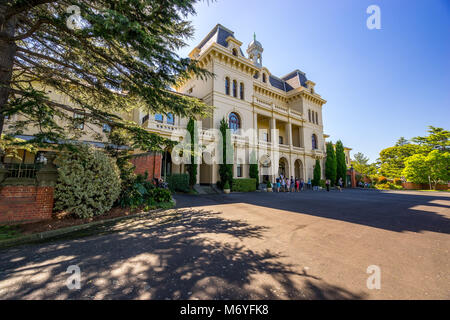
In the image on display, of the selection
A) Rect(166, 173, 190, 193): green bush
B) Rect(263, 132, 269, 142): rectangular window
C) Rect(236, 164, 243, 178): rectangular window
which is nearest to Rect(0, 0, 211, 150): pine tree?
Answer: Rect(166, 173, 190, 193): green bush

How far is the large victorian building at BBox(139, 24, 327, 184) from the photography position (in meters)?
19.5

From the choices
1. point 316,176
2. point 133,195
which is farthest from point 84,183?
point 316,176

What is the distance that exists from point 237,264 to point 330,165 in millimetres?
30651

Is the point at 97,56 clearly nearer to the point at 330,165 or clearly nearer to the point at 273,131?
the point at 273,131

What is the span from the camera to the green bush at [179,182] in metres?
15.8

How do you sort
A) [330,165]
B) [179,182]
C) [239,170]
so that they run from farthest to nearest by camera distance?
1. [330,165]
2. [239,170]
3. [179,182]

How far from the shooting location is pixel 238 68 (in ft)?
71.5

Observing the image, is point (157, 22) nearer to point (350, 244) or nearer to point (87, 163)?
point (87, 163)

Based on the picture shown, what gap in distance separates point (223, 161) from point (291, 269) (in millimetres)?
14961

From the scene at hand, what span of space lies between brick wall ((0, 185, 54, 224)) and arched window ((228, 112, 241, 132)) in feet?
56.8

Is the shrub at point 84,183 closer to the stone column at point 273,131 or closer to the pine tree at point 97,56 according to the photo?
the pine tree at point 97,56

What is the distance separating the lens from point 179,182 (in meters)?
16.0
